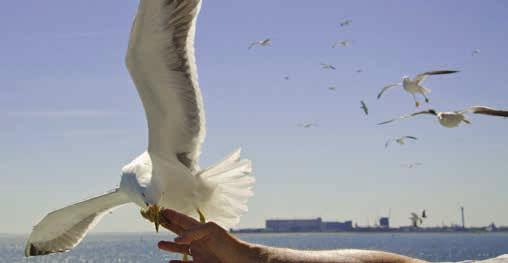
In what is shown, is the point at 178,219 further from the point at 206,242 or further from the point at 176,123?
the point at 176,123

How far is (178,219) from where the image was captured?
6.52 ft

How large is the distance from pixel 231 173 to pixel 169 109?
2.24 feet

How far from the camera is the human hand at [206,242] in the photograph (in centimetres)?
188

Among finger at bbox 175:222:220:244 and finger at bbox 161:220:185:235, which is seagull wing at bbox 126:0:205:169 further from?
finger at bbox 175:222:220:244

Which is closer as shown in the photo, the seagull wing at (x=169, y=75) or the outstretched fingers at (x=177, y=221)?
the outstretched fingers at (x=177, y=221)

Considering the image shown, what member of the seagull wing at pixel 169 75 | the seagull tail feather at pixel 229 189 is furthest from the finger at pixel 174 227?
the seagull tail feather at pixel 229 189

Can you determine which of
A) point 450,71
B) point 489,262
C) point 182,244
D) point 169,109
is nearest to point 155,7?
point 169,109

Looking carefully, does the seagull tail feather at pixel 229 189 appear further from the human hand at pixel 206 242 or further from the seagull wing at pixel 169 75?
the human hand at pixel 206 242

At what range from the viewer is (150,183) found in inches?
194

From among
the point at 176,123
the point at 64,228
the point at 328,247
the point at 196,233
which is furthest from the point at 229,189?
the point at 328,247

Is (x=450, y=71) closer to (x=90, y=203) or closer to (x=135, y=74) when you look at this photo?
(x=135, y=74)

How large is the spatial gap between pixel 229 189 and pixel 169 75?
0.99m

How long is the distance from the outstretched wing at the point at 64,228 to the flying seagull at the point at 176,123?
137mm

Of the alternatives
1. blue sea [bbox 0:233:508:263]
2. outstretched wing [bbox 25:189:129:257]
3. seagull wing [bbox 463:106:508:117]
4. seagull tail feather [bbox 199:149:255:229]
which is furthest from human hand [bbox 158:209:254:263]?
blue sea [bbox 0:233:508:263]
